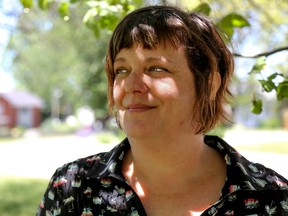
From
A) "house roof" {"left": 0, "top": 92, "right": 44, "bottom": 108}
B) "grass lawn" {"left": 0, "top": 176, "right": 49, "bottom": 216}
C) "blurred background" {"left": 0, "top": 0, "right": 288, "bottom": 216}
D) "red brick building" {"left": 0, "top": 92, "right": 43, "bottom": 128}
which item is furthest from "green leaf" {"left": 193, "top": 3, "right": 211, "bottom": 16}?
"house roof" {"left": 0, "top": 92, "right": 44, "bottom": 108}

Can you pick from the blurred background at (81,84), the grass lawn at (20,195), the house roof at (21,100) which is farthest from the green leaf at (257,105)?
the house roof at (21,100)

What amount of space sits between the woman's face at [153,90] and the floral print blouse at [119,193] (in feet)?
0.77

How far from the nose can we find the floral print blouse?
35 centimetres

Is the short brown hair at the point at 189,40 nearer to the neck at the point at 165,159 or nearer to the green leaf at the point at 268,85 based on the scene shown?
the neck at the point at 165,159

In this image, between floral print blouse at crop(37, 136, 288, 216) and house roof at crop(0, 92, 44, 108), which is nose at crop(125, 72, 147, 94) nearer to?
floral print blouse at crop(37, 136, 288, 216)

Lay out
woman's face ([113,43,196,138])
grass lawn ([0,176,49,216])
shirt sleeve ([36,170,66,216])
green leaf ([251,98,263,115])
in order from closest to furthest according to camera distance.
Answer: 1. woman's face ([113,43,196,138])
2. shirt sleeve ([36,170,66,216])
3. green leaf ([251,98,263,115])
4. grass lawn ([0,176,49,216])

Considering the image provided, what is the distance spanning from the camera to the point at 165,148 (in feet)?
5.71

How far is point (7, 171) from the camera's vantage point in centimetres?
1388

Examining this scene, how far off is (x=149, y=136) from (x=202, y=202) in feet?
1.11

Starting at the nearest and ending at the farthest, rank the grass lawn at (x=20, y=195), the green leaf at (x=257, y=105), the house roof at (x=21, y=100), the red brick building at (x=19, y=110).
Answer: the green leaf at (x=257, y=105), the grass lawn at (x=20, y=195), the red brick building at (x=19, y=110), the house roof at (x=21, y=100)

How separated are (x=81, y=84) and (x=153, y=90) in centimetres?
2400

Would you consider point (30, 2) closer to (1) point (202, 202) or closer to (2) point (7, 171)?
(1) point (202, 202)

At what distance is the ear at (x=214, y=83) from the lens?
6.15ft

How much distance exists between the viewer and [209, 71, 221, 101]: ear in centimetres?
187
